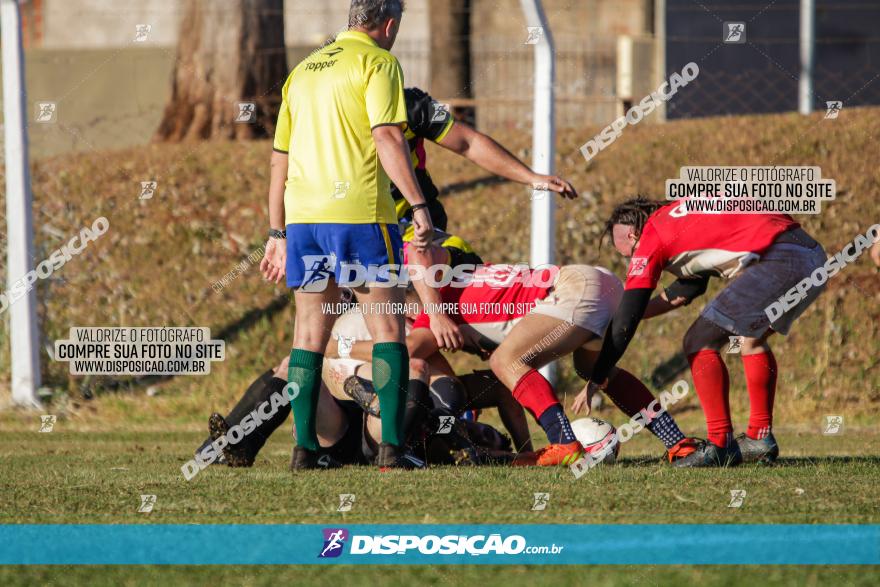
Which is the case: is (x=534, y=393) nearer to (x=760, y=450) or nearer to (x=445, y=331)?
(x=445, y=331)

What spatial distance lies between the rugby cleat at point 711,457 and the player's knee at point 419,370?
55.8 inches

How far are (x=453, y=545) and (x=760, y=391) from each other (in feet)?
10.6

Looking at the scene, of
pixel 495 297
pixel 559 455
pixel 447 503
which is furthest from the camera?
pixel 495 297

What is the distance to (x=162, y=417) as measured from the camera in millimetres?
10617

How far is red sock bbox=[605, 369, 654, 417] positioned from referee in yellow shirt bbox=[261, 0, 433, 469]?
1562 mm

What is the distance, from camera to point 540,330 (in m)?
7.01

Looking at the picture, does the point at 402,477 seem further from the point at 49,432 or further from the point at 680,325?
the point at 680,325

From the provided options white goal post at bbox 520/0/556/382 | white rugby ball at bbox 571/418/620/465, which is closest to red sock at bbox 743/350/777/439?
white rugby ball at bbox 571/418/620/465

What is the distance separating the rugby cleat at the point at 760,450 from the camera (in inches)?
272
